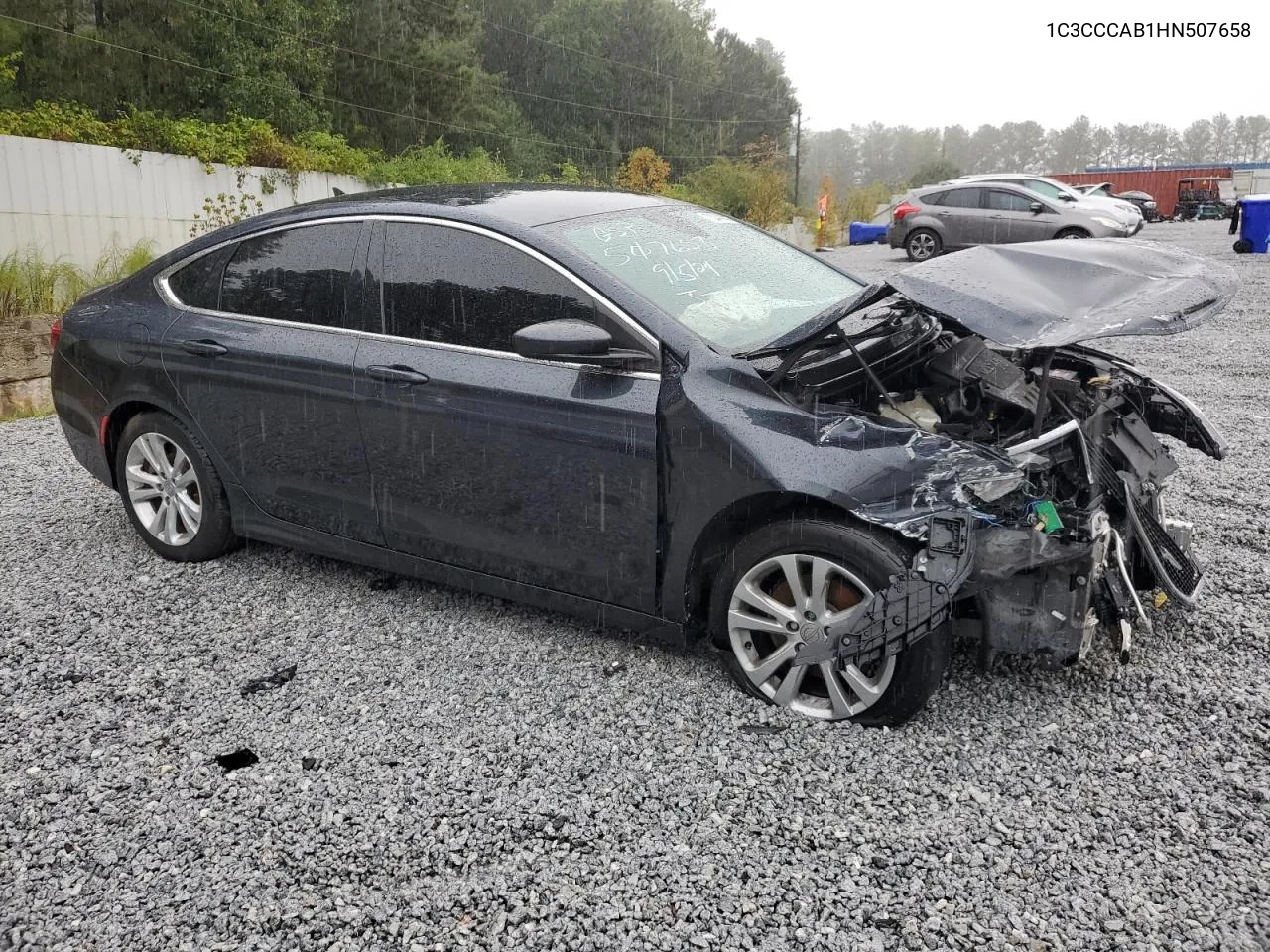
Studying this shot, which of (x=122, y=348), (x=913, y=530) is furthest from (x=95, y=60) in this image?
(x=913, y=530)

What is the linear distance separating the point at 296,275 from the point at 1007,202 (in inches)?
712

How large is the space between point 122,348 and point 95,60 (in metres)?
23.1

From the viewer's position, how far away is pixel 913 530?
2.99 meters

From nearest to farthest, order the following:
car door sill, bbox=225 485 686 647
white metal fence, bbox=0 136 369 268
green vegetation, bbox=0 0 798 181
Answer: car door sill, bbox=225 485 686 647 < white metal fence, bbox=0 136 369 268 < green vegetation, bbox=0 0 798 181

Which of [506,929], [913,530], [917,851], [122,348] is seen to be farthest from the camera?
[122,348]

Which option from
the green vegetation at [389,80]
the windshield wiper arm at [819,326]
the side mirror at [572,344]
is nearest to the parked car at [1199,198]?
the green vegetation at [389,80]

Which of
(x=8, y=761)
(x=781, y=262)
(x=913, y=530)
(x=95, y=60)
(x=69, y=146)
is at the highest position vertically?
(x=95, y=60)

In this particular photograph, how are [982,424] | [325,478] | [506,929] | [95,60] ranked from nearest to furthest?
[506,929] < [982,424] < [325,478] < [95,60]

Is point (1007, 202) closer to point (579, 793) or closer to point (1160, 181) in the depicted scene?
point (579, 793)

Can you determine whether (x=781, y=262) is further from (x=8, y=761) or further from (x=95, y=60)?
(x=95, y=60)

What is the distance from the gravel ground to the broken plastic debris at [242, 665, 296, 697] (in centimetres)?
4

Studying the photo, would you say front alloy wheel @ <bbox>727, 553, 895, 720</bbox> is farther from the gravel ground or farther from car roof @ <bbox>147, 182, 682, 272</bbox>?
car roof @ <bbox>147, 182, 682, 272</bbox>

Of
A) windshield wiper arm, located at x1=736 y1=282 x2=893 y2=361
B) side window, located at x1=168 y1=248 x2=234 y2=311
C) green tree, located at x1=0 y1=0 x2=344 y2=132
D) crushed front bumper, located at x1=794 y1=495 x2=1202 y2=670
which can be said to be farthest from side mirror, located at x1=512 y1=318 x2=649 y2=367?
green tree, located at x1=0 y1=0 x2=344 y2=132

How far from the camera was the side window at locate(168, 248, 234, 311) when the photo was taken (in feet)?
14.9
